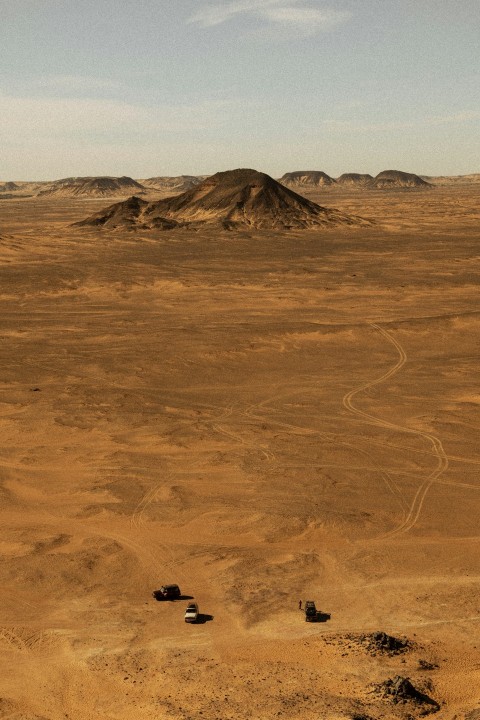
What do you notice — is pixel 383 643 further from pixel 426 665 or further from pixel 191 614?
pixel 191 614

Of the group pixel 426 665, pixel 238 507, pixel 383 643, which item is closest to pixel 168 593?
pixel 383 643

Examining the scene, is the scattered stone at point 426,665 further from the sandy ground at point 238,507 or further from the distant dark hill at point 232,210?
the distant dark hill at point 232,210

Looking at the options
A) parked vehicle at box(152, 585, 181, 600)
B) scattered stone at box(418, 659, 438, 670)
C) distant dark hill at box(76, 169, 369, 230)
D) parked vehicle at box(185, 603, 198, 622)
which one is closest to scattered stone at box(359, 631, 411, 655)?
scattered stone at box(418, 659, 438, 670)

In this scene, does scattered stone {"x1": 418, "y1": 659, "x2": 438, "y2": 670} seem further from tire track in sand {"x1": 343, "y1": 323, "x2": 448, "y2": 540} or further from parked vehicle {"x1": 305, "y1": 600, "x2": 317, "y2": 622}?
tire track in sand {"x1": 343, "y1": 323, "x2": 448, "y2": 540}

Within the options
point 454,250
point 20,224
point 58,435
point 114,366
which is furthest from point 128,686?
point 20,224

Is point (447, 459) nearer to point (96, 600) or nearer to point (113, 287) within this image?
point (96, 600)

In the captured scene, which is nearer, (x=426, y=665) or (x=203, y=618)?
(x=426, y=665)
